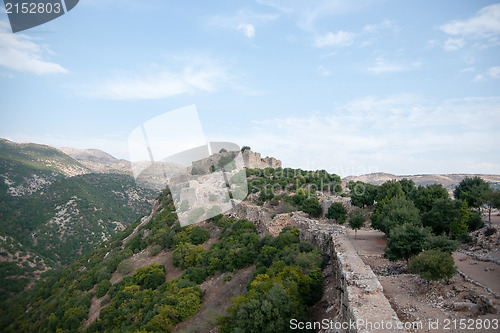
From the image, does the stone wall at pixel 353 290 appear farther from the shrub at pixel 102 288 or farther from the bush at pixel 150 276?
the shrub at pixel 102 288

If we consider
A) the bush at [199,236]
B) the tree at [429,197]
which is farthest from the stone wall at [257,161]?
the tree at [429,197]

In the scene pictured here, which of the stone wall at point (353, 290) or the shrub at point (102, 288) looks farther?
the shrub at point (102, 288)

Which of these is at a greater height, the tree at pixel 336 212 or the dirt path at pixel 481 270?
the tree at pixel 336 212

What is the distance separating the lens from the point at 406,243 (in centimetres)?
1114

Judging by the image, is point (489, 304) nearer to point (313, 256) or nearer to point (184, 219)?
point (313, 256)

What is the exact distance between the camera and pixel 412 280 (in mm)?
9641

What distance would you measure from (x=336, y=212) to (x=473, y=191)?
10.4m

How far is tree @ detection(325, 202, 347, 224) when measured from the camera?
2113cm

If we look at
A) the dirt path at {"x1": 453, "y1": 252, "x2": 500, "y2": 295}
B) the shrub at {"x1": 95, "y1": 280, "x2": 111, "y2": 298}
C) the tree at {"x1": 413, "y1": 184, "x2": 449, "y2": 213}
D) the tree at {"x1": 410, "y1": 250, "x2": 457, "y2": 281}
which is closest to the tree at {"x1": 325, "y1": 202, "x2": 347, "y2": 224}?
the tree at {"x1": 413, "y1": 184, "x2": 449, "y2": 213}

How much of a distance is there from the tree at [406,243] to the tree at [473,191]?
10.6 meters

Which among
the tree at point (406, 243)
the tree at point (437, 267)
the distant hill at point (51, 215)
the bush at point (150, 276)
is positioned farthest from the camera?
the distant hill at point (51, 215)

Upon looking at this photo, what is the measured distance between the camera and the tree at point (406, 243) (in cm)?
1105

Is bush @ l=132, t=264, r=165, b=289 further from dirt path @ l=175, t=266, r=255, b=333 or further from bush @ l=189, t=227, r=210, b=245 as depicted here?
dirt path @ l=175, t=266, r=255, b=333

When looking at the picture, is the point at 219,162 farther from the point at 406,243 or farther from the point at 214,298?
the point at 406,243
